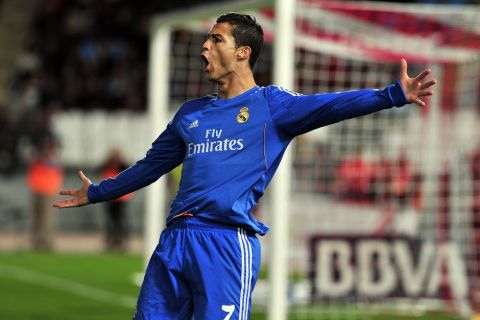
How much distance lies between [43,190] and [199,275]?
14839mm

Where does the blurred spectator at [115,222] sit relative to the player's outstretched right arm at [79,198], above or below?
below

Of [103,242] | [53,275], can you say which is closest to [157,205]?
[53,275]

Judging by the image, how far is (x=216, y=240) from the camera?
17.7ft

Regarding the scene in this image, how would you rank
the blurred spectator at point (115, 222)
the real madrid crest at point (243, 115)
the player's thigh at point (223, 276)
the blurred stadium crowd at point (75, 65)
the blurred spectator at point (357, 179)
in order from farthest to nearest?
the blurred stadium crowd at point (75, 65)
the blurred spectator at point (115, 222)
the blurred spectator at point (357, 179)
the real madrid crest at point (243, 115)
the player's thigh at point (223, 276)

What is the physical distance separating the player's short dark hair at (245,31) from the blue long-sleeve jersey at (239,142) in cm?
19

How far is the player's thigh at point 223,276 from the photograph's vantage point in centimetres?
534

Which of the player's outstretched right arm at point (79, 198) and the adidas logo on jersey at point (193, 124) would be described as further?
the player's outstretched right arm at point (79, 198)

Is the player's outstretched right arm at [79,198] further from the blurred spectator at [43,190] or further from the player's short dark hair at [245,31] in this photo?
the blurred spectator at [43,190]

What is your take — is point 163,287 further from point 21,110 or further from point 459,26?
point 21,110

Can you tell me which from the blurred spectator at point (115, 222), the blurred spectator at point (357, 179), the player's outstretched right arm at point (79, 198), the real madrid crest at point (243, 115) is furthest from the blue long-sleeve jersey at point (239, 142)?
the blurred spectator at point (115, 222)

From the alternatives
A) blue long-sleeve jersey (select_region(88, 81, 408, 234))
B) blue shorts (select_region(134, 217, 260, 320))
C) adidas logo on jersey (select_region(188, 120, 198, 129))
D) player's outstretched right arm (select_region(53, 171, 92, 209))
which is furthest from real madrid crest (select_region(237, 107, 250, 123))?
player's outstretched right arm (select_region(53, 171, 92, 209))

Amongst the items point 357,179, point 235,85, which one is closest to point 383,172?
point 357,179

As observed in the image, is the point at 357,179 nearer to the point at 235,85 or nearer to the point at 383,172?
the point at 383,172

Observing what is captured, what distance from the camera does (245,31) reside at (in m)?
5.52
